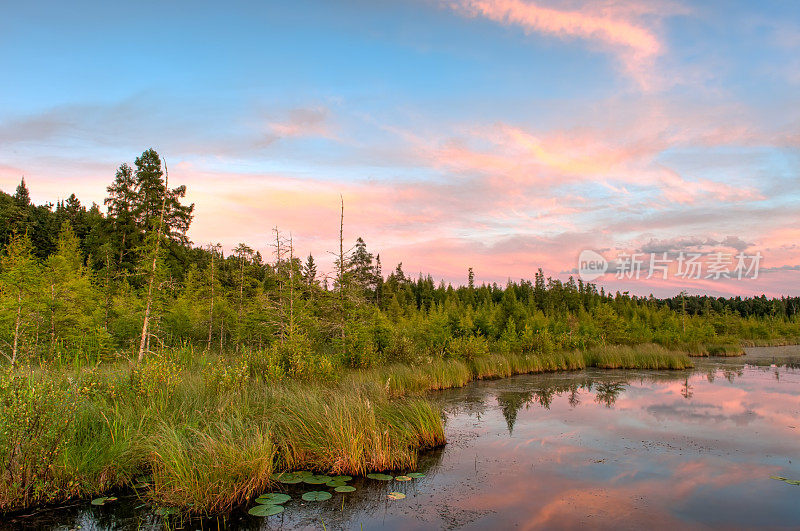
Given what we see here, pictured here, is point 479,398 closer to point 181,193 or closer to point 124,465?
point 124,465

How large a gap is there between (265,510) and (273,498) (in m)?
0.41

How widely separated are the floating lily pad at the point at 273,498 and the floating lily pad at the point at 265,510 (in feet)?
0.35

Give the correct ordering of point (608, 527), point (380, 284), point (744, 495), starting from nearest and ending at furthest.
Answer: point (608, 527) < point (744, 495) < point (380, 284)

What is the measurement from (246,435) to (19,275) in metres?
9.21

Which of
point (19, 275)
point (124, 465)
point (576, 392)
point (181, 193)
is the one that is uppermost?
point (181, 193)

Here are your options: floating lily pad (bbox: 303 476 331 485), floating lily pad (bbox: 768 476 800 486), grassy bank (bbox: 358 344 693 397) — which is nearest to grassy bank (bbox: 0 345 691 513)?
floating lily pad (bbox: 303 476 331 485)

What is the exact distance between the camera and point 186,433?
7605 mm

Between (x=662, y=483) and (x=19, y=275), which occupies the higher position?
(x=19, y=275)

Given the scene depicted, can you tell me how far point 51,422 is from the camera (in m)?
6.32

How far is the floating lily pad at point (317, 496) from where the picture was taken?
6.73 meters

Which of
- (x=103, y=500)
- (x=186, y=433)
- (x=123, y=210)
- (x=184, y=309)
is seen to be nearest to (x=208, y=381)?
(x=186, y=433)

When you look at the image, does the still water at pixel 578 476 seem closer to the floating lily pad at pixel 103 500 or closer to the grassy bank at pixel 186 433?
the floating lily pad at pixel 103 500

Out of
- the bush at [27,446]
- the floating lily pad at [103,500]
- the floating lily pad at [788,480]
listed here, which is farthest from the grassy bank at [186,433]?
the floating lily pad at [788,480]

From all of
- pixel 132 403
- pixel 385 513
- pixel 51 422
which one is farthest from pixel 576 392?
pixel 51 422
